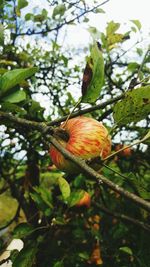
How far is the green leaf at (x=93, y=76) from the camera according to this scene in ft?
2.73

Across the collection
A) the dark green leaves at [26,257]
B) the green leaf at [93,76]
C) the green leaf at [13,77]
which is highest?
the green leaf at [13,77]

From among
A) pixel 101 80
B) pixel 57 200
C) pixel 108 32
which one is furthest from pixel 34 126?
pixel 108 32

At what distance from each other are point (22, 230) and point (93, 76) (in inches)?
39.7

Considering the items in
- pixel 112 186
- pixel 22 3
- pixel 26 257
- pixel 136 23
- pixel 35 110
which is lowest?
pixel 26 257

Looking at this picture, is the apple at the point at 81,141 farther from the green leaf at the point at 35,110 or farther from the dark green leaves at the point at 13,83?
the green leaf at the point at 35,110

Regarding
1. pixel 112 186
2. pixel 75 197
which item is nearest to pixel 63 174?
pixel 75 197

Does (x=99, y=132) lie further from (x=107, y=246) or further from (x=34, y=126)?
(x=107, y=246)

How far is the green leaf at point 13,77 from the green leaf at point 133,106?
Answer: 25cm

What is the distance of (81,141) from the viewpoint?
1008mm

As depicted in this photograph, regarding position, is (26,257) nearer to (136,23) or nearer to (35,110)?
(35,110)

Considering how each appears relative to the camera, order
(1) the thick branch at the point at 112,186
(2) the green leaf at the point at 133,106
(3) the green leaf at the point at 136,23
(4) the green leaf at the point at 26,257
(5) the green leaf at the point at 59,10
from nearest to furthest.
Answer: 1. (1) the thick branch at the point at 112,186
2. (2) the green leaf at the point at 133,106
3. (4) the green leaf at the point at 26,257
4. (3) the green leaf at the point at 136,23
5. (5) the green leaf at the point at 59,10

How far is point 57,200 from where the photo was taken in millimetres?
2008

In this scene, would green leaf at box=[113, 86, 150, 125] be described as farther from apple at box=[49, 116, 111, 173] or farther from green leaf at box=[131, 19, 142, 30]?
green leaf at box=[131, 19, 142, 30]

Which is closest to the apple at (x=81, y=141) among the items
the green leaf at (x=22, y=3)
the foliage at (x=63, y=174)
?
the foliage at (x=63, y=174)
